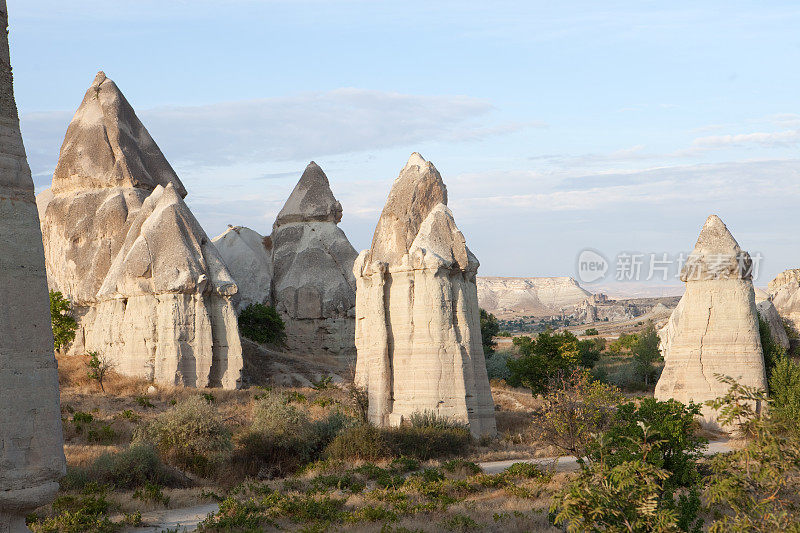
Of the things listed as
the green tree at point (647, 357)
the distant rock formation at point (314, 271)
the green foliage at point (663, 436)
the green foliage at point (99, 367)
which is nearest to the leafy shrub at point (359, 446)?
the green foliage at point (663, 436)

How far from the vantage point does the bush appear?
680 inches

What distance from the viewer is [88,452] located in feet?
56.3

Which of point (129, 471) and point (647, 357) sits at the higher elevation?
point (647, 357)

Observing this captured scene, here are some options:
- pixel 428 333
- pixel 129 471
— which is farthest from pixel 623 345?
pixel 129 471

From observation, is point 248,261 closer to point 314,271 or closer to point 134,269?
point 314,271

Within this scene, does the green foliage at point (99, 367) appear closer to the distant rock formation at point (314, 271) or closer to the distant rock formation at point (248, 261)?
the distant rock formation at point (248, 261)

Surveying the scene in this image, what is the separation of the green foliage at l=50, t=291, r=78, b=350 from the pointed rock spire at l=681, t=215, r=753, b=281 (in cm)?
2271

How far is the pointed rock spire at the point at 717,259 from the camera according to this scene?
20.1m

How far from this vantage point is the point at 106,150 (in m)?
36.4

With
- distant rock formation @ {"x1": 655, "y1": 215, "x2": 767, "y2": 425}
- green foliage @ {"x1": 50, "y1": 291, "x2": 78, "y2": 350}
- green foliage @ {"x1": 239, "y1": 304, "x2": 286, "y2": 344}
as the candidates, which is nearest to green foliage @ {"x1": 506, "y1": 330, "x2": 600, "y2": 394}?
distant rock formation @ {"x1": 655, "y1": 215, "x2": 767, "y2": 425}

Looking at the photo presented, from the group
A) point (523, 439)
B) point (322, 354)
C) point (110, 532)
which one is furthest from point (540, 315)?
point (110, 532)

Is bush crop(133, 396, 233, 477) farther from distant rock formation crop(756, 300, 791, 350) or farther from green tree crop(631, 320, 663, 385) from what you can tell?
green tree crop(631, 320, 663, 385)

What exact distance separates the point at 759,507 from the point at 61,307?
98.5 feet

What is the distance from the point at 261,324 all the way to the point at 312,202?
7.36 metres
